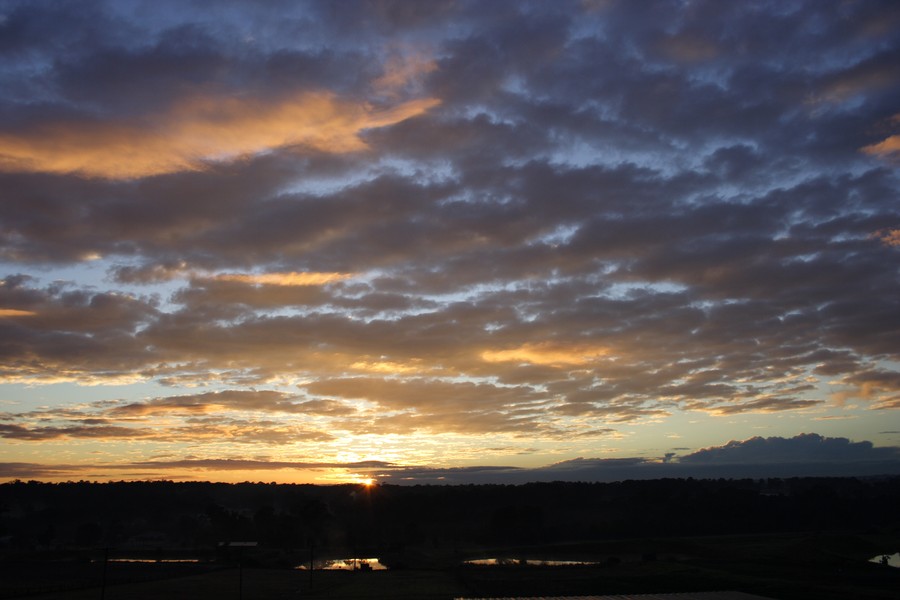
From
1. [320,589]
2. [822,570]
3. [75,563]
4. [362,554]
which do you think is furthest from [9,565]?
[822,570]

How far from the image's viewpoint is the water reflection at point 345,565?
13450 centimetres

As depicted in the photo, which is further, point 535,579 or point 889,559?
point 889,559

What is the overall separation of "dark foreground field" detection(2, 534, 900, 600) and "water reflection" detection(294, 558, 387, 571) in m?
6.86

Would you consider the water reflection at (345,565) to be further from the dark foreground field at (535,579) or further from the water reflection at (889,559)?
the water reflection at (889,559)

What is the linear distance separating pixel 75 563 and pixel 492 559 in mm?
83870

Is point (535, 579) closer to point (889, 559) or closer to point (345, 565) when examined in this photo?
point (345, 565)

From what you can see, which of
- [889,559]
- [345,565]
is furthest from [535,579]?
[889,559]

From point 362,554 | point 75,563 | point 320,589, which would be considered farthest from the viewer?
point 362,554

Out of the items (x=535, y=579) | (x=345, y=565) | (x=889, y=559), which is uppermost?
(x=535, y=579)

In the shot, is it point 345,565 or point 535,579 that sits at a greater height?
point 535,579

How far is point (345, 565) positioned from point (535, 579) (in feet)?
175

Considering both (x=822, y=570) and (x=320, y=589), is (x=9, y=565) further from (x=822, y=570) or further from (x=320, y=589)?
(x=822, y=570)

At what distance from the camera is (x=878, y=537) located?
6821 inches

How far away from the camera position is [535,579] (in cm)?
10762
